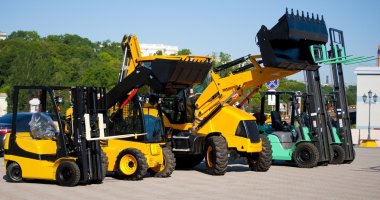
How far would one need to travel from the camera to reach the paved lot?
1361 cm

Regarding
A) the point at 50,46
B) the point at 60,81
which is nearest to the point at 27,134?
the point at 60,81

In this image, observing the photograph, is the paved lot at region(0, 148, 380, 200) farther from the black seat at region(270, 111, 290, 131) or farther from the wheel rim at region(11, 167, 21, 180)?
the black seat at region(270, 111, 290, 131)

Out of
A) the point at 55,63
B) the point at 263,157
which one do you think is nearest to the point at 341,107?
the point at 263,157

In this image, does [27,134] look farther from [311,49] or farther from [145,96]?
[311,49]

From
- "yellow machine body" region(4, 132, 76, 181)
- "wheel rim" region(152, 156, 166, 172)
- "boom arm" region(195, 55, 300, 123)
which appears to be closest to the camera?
"yellow machine body" region(4, 132, 76, 181)

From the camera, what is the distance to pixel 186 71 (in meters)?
17.9

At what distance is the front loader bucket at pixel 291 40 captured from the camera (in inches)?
722

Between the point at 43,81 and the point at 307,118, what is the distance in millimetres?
54250

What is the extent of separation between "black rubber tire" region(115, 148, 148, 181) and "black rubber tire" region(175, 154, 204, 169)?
3942 millimetres

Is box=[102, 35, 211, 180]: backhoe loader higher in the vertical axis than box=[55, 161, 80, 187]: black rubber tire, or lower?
higher

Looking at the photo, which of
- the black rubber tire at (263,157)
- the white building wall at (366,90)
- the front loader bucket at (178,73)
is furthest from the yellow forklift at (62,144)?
the white building wall at (366,90)

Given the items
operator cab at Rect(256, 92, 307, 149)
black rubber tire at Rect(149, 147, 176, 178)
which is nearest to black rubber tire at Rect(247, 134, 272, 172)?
operator cab at Rect(256, 92, 307, 149)

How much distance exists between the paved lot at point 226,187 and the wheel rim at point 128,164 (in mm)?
372

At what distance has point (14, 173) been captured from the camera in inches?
609
